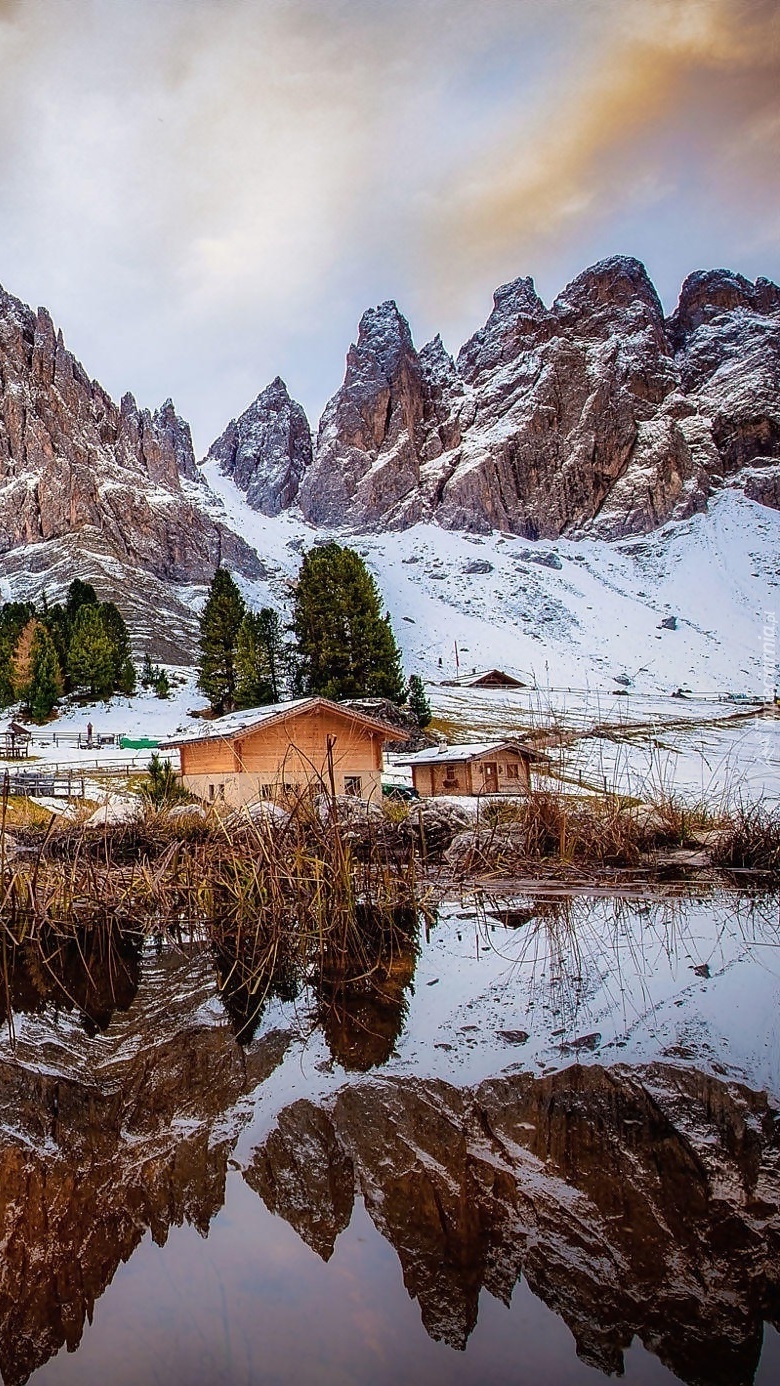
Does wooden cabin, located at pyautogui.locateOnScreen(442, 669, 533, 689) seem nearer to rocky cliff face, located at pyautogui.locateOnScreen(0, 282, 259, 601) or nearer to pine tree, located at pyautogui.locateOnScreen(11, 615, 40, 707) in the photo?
pine tree, located at pyautogui.locateOnScreen(11, 615, 40, 707)

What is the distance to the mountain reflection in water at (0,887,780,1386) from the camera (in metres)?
2.13

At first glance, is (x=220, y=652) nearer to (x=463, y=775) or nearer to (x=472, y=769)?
(x=463, y=775)

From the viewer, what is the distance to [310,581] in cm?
5809

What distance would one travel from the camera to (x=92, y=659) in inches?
2243

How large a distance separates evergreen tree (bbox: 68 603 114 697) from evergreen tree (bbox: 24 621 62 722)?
1421 millimetres

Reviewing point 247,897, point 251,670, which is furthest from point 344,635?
point 247,897

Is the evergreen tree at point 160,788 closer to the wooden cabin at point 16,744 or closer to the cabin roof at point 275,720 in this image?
the cabin roof at point 275,720

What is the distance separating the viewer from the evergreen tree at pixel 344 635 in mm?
54875

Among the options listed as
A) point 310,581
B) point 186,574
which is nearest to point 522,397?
point 186,574

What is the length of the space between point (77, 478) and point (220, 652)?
243ft

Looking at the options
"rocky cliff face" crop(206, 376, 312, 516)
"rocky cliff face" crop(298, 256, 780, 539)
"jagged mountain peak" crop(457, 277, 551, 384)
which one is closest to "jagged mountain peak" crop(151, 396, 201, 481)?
"rocky cliff face" crop(206, 376, 312, 516)

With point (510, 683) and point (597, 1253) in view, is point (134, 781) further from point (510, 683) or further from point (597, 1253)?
point (510, 683)

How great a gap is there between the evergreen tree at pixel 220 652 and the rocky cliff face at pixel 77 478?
2200 inches

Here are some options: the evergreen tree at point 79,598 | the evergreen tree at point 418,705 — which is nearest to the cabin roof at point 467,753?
the evergreen tree at point 418,705
